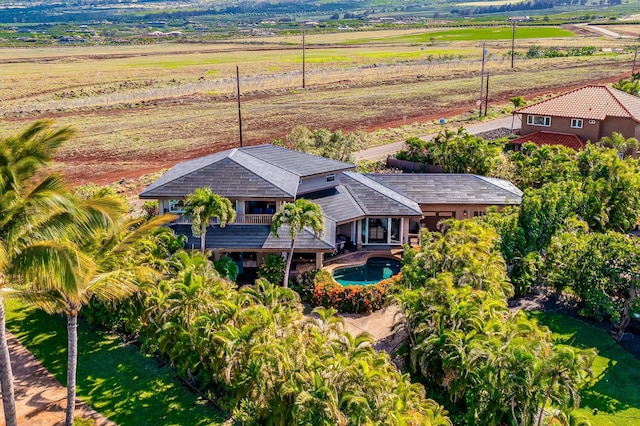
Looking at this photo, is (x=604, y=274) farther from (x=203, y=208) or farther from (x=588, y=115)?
(x=588, y=115)

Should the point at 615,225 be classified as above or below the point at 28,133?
below

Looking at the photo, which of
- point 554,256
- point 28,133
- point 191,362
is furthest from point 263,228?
point 28,133

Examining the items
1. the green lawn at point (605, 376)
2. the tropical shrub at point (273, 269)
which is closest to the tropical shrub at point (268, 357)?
the tropical shrub at point (273, 269)

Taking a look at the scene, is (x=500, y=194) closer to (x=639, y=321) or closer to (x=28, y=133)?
(x=639, y=321)

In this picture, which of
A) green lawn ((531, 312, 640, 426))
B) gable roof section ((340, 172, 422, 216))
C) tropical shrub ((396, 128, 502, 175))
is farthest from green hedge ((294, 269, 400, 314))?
tropical shrub ((396, 128, 502, 175))

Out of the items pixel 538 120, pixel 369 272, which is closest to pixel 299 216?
pixel 369 272

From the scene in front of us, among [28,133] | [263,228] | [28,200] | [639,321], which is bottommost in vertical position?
[639,321]

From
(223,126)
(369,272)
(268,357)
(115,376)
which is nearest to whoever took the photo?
(268,357)
